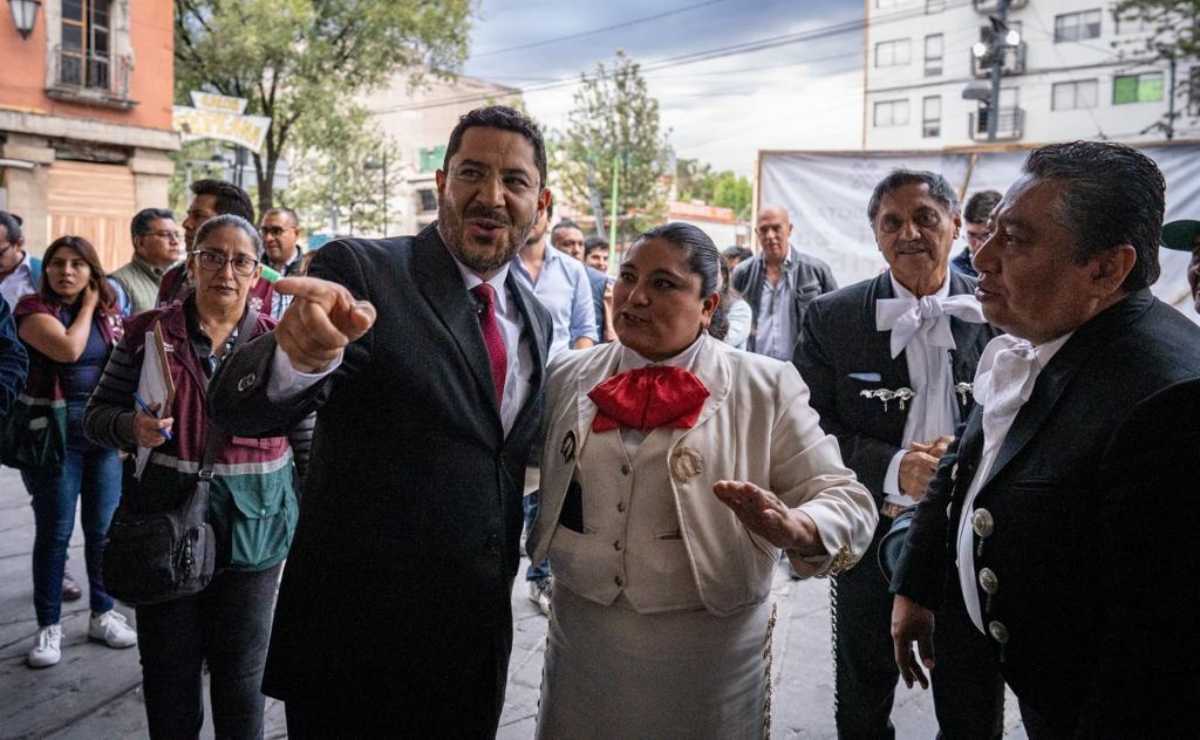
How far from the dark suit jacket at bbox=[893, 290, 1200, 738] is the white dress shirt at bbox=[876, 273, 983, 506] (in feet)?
2.31

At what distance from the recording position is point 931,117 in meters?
39.6

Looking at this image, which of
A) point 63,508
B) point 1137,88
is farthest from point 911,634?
point 1137,88

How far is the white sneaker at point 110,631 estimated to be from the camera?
4.16m

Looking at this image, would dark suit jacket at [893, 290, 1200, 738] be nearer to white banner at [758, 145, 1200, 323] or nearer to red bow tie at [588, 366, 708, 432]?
red bow tie at [588, 366, 708, 432]

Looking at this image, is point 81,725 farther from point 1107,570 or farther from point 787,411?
point 1107,570

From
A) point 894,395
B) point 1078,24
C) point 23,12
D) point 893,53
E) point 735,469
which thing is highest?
point 893,53

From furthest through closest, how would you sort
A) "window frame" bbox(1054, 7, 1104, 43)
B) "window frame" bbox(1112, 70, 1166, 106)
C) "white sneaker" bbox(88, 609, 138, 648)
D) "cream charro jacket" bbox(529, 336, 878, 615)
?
1. "window frame" bbox(1054, 7, 1104, 43)
2. "window frame" bbox(1112, 70, 1166, 106)
3. "white sneaker" bbox(88, 609, 138, 648)
4. "cream charro jacket" bbox(529, 336, 878, 615)

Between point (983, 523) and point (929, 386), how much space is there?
1.11 m

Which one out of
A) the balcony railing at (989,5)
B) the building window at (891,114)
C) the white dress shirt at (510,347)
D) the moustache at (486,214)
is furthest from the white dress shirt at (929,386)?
the building window at (891,114)

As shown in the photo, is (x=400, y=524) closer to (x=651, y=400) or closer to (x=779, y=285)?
(x=651, y=400)

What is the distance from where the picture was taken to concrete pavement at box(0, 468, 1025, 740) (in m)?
3.50

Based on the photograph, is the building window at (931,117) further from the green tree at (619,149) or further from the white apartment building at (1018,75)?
the green tree at (619,149)

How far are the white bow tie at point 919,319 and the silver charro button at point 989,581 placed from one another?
1.16m

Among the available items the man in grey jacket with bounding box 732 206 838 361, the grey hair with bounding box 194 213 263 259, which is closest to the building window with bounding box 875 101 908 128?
the man in grey jacket with bounding box 732 206 838 361
